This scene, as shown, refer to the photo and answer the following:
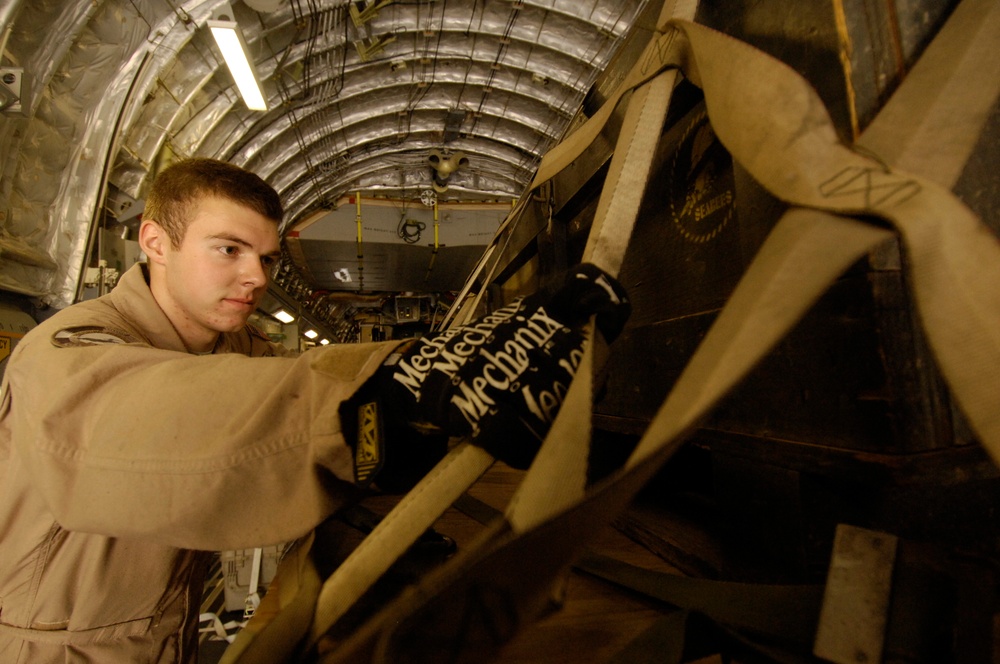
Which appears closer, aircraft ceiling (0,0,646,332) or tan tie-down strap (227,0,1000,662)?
tan tie-down strap (227,0,1000,662)

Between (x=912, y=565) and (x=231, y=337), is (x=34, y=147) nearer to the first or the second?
(x=231, y=337)

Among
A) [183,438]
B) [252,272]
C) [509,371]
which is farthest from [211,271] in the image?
[509,371]

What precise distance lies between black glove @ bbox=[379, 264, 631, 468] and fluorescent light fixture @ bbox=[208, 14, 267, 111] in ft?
16.6

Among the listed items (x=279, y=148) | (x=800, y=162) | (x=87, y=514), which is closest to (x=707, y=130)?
(x=800, y=162)

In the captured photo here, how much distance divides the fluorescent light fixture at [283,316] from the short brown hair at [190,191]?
8191 millimetres

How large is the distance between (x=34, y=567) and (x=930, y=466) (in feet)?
7.16

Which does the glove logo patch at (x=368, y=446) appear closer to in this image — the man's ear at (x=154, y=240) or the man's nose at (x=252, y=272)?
the man's nose at (x=252, y=272)

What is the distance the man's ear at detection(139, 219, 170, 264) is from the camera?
1.61 meters

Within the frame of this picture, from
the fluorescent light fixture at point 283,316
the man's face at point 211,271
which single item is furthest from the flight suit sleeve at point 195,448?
the fluorescent light fixture at point 283,316

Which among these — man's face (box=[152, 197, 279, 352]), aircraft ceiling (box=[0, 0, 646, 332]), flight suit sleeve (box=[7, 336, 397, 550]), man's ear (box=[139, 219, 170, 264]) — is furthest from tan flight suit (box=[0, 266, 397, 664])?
aircraft ceiling (box=[0, 0, 646, 332])

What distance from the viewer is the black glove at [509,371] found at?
0.75 m

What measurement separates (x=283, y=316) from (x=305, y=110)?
14.1 feet

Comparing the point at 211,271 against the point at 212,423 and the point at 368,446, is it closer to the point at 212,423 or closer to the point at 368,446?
the point at 212,423

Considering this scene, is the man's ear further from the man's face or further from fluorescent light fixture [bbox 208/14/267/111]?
fluorescent light fixture [bbox 208/14/267/111]
